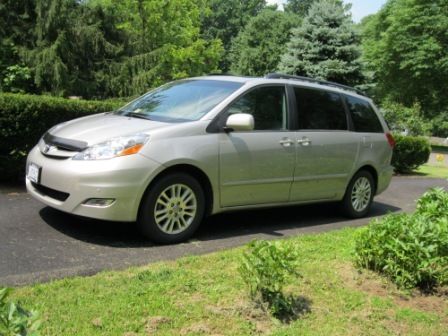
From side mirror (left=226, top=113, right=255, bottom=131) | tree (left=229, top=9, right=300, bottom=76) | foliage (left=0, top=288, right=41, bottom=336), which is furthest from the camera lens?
tree (left=229, top=9, right=300, bottom=76)

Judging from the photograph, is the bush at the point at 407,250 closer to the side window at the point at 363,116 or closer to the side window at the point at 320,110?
the side window at the point at 320,110

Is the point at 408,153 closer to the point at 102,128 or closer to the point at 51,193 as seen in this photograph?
the point at 102,128

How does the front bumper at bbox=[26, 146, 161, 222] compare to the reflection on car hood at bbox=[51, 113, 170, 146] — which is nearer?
the front bumper at bbox=[26, 146, 161, 222]

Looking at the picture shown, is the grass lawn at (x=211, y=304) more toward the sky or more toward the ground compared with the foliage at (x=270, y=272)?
more toward the ground

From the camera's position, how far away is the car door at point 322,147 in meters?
6.49

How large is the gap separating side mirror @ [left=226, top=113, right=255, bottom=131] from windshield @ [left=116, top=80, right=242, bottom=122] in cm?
29

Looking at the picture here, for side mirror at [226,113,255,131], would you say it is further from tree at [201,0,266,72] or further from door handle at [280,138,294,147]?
tree at [201,0,266,72]

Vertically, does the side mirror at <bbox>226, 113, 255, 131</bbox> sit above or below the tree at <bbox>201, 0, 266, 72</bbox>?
below


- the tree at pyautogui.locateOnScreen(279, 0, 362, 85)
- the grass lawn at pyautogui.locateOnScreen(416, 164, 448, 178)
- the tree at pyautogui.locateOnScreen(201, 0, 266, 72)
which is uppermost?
the tree at pyautogui.locateOnScreen(201, 0, 266, 72)

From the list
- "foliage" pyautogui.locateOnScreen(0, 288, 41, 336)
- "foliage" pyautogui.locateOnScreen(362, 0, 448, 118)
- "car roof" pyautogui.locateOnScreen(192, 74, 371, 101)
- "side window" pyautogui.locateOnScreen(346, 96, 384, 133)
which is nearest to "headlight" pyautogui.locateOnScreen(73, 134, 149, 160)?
"car roof" pyautogui.locateOnScreen(192, 74, 371, 101)

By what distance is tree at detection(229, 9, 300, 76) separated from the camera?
50.3 m

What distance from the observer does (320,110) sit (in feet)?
22.7

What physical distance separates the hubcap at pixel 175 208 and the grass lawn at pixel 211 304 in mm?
697

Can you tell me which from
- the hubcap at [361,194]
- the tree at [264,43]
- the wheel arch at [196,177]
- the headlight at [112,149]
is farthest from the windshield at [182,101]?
the tree at [264,43]
